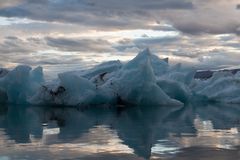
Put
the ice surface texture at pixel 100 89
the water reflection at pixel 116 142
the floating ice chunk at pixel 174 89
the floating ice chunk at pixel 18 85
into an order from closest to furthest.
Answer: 1. the water reflection at pixel 116 142
2. the ice surface texture at pixel 100 89
3. the floating ice chunk at pixel 18 85
4. the floating ice chunk at pixel 174 89

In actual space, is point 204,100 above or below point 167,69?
below

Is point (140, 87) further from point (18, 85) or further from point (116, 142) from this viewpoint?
point (116, 142)

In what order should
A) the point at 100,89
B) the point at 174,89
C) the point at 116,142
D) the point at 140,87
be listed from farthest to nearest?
the point at 174,89 < the point at 140,87 < the point at 100,89 < the point at 116,142

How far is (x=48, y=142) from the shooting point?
836 cm

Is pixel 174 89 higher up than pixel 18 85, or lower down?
lower down

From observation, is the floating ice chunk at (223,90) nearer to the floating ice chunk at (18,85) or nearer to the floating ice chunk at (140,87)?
the floating ice chunk at (140,87)

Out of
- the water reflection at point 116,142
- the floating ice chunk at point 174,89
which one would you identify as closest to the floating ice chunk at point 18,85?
the floating ice chunk at point 174,89

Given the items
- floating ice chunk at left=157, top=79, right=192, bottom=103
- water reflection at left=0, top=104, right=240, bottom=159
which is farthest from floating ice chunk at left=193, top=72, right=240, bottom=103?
water reflection at left=0, top=104, right=240, bottom=159

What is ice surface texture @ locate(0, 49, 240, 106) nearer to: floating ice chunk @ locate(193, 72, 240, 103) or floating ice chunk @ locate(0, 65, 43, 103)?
floating ice chunk @ locate(0, 65, 43, 103)

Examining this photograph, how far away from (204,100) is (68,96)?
14.2 meters

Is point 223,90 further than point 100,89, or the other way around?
point 223,90

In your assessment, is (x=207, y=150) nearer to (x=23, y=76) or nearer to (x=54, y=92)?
(x=54, y=92)

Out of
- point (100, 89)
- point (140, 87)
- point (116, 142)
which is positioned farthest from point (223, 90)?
point (116, 142)

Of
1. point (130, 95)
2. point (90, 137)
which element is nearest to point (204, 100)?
point (130, 95)
